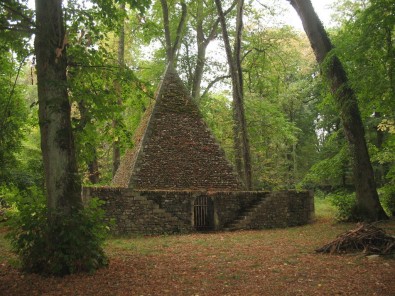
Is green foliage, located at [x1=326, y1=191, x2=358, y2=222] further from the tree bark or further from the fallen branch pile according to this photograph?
the tree bark

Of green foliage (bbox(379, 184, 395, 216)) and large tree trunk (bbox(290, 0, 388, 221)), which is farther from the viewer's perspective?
green foliage (bbox(379, 184, 395, 216))

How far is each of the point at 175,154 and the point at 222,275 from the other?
989 cm

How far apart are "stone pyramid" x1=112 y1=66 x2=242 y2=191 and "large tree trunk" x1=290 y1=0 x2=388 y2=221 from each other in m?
5.36

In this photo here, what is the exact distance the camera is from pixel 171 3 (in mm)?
20297

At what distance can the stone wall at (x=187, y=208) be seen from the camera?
13031mm

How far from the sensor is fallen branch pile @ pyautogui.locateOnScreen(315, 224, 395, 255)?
8258 mm

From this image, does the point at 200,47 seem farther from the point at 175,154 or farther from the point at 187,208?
the point at 187,208

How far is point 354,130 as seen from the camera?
43.3 feet

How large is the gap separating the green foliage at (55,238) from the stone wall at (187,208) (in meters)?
4.10

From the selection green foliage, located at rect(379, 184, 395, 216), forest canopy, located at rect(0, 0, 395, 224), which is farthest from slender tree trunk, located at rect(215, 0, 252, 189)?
green foliage, located at rect(379, 184, 395, 216)

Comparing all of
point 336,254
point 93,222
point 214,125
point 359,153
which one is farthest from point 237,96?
point 93,222

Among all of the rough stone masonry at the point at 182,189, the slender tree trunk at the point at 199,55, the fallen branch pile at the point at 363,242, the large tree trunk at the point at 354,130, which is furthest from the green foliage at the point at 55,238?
the slender tree trunk at the point at 199,55

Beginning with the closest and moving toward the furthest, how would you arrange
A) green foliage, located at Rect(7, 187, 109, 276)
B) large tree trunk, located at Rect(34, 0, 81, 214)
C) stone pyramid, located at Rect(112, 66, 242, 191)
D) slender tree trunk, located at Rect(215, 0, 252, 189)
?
1. green foliage, located at Rect(7, 187, 109, 276)
2. large tree trunk, located at Rect(34, 0, 81, 214)
3. stone pyramid, located at Rect(112, 66, 242, 191)
4. slender tree trunk, located at Rect(215, 0, 252, 189)

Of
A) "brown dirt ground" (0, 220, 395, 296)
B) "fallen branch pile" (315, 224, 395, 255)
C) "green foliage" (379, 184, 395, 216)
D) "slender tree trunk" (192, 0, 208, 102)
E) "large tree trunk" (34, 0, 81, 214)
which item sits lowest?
"brown dirt ground" (0, 220, 395, 296)
